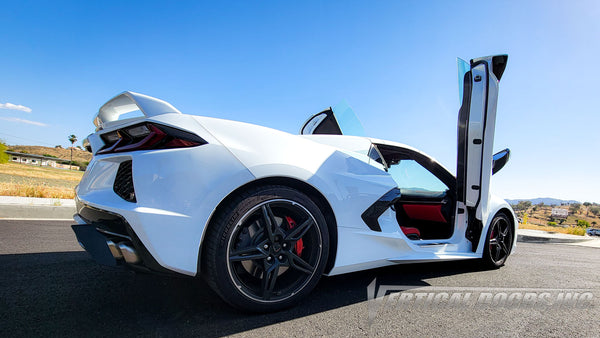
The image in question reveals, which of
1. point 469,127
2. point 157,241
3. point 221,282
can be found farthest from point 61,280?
point 469,127

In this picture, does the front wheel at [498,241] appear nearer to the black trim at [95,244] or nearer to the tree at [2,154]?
the black trim at [95,244]

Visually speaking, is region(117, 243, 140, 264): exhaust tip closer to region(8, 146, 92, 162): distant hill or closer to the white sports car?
the white sports car

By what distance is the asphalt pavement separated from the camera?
1.59m

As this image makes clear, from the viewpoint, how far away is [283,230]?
185cm

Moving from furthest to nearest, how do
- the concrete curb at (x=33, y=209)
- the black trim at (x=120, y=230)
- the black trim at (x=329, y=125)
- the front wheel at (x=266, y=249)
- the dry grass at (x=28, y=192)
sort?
the dry grass at (x=28, y=192), the concrete curb at (x=33, y=209), the black trim at (x=329, y=125), the front wheel at (x=266, y=249), the black trim at (x=120, y=230)

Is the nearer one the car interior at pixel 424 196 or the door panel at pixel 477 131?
the door panel at pixel 477 131

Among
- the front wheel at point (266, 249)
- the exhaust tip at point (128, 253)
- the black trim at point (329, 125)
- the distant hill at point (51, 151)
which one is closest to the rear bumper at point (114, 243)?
the exhaust tip at point (128, 253)

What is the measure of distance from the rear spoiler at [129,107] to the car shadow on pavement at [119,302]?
110cm

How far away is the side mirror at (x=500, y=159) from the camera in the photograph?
10.2 ft

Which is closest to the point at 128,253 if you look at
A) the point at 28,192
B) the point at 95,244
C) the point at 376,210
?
the point at 95,244

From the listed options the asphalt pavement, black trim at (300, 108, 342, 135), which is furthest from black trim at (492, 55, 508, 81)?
the asphalt pavement

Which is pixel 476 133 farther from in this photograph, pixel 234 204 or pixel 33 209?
pixel 33 209

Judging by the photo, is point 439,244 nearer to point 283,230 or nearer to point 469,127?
point 469,127

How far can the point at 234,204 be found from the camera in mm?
1689
